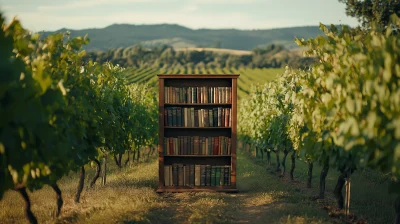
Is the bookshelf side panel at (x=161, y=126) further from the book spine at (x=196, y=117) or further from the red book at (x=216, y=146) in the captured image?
the red book at (x=216, y=146)

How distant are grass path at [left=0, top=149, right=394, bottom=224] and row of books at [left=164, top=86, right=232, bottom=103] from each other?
3.02 meters

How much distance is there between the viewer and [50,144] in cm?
784

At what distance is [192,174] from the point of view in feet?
51.8

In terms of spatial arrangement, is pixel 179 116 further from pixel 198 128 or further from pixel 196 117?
pixel 198 128

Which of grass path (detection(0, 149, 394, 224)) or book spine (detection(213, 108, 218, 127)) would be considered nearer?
grass path (detection(0, 149, 394, 224))

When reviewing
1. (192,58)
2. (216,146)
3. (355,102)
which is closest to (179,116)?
(216,146)

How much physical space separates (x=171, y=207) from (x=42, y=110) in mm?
6340

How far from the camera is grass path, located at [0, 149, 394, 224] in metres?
11.0

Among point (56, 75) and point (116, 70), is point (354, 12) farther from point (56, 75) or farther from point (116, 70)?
point (56, 75)

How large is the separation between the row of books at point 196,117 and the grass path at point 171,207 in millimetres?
2260

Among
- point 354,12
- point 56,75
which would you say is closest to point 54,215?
point 56,75

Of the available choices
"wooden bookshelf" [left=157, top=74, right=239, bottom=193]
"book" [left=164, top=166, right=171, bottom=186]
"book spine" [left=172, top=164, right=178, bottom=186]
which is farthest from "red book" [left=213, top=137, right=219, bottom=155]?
"book" [left=164, top=166, right=171, bottom=186]

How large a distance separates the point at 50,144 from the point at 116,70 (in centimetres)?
1224

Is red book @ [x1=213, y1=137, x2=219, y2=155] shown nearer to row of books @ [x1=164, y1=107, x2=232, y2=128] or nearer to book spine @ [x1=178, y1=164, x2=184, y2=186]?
row of books @ [x1=164, y1=107, x2=232, y2=128]
